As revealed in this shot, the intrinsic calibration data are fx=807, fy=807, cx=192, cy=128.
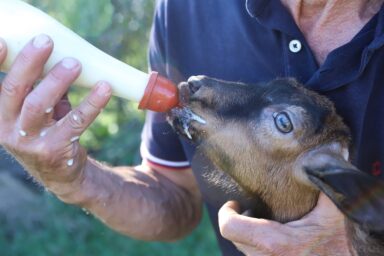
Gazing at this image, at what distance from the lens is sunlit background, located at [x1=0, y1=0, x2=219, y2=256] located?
523 cm

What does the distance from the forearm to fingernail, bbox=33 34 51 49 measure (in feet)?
2.59

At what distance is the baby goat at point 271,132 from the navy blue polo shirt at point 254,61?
9 centimetres

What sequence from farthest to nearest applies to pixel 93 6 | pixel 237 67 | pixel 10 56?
pixel 93 6 < pixel 237 67 < pixel 10 56

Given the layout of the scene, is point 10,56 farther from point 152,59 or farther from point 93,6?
point 93,6

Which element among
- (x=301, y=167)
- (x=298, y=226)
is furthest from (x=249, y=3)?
(x=298, y=226)

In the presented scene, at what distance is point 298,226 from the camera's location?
2.77m

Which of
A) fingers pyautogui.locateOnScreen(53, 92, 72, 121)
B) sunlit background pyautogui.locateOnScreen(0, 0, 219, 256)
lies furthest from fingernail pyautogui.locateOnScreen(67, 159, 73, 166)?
sunlit background pyautogui.locateOnScreen(0, 0, 219, 256)

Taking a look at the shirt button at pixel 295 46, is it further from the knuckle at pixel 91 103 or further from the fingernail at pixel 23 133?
the fingernail at pixel 23 133

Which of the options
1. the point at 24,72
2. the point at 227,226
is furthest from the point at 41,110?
the point at 227,226

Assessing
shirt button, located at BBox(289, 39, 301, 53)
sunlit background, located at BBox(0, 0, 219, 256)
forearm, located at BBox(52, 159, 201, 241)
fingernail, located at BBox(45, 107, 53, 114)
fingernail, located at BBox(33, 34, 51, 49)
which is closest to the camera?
fingernail, located at BBox(33, 34, 51, 49)

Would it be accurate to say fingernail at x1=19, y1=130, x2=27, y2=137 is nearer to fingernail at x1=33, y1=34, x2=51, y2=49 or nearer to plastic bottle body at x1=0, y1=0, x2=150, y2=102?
plastic bottle body at x1=0, y1=0, x2=150, y2=102

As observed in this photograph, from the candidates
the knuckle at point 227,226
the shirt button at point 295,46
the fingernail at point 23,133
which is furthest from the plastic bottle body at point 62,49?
the shirt button at point 295,46

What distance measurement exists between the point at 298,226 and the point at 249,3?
2.73 ft

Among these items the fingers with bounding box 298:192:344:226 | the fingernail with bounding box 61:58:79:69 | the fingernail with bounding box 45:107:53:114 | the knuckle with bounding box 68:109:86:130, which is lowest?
the fingers with bounding box 298:192:344:226
